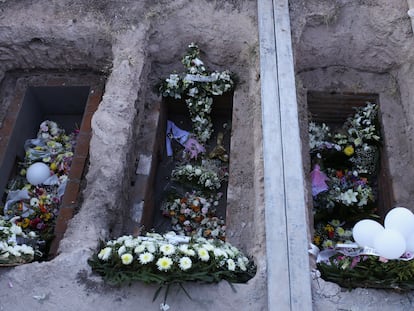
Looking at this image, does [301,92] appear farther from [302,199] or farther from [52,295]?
[52,295]

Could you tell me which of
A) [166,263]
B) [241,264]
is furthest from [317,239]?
[166,263]

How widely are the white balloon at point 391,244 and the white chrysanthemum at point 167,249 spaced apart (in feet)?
5.09

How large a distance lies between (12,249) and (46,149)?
2.30 metres

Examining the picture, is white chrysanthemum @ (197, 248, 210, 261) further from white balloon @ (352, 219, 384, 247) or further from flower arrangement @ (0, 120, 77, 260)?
flower arrangement @ (0, 120, 77, 260)

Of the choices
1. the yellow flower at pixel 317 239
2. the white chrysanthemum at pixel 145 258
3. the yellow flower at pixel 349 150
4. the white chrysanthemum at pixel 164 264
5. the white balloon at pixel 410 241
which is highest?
the yellow flower at pixel 349 150

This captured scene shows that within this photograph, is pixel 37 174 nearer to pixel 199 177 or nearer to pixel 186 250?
pixel 199 177

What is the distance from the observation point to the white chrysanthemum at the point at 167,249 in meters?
4.00

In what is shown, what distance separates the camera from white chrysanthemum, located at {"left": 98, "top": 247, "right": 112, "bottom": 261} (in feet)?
13.5

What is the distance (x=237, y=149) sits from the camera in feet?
18.1

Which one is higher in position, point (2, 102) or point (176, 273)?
point (2, 102)

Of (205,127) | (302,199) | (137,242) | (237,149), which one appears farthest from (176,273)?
(205,127)

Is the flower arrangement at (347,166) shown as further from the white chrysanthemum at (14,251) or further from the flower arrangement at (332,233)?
the white chrysanthemum at (14,251)

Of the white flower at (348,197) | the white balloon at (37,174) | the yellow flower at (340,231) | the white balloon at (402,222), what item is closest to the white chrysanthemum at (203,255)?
Result: the white balloon at (402,222)

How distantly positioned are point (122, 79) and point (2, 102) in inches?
71.1
